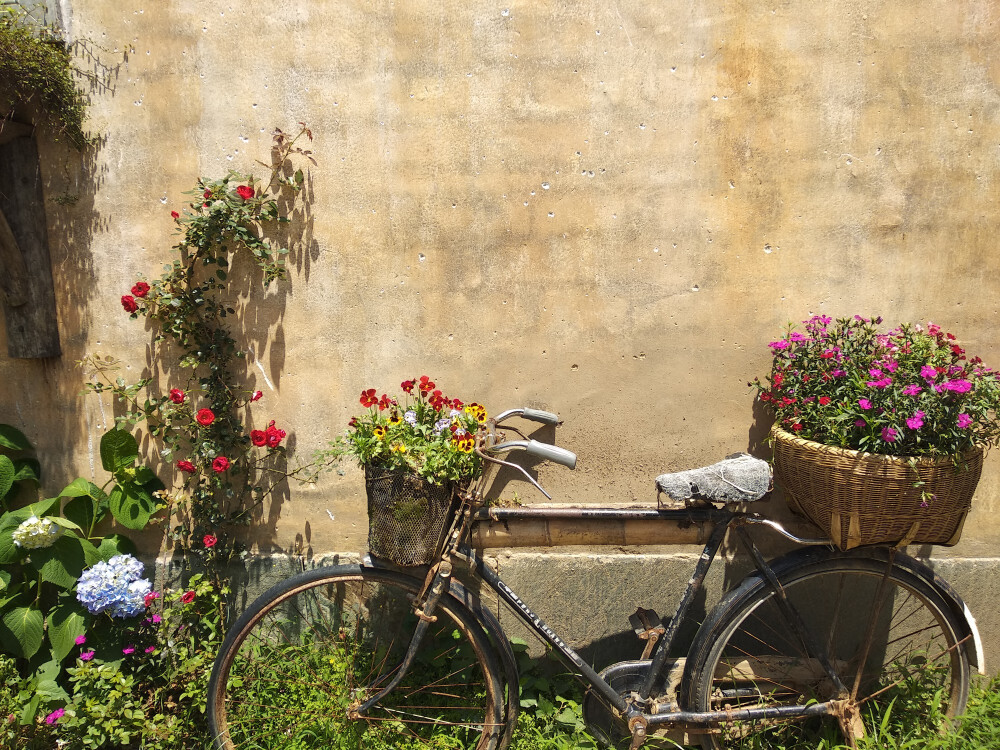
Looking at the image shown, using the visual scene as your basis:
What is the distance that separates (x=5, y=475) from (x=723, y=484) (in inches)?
123

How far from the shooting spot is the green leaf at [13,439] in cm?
307

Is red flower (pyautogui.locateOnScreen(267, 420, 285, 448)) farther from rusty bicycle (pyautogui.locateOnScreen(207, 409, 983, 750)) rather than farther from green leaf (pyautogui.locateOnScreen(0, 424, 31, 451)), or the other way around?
green leaf (pyautogui.locateOnScreen(0, 424, 31, 451))

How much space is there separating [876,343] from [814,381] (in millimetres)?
323

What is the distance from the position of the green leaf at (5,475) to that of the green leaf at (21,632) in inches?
21.0

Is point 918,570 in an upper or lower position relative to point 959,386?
lower

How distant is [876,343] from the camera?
106 inches

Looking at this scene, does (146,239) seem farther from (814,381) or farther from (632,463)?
(814,381)

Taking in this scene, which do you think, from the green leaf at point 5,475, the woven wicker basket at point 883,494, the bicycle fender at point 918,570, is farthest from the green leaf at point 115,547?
the woven wicker basket at point 883,494

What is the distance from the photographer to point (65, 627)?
9.52 feet

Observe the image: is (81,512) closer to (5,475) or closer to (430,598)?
(5,475)

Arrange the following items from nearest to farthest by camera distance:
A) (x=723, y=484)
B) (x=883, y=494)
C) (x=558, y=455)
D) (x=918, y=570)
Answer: (x=558, y=455) → (x=883, y=494) → (x=723, y=484) → (x=918, y=570)

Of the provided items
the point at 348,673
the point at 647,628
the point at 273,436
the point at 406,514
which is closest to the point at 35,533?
the point at 273,436

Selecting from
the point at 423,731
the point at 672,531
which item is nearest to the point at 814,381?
the point at 672,531

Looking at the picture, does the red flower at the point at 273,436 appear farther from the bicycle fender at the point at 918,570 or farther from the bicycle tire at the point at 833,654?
the bicycle fender at the point at 918,570
